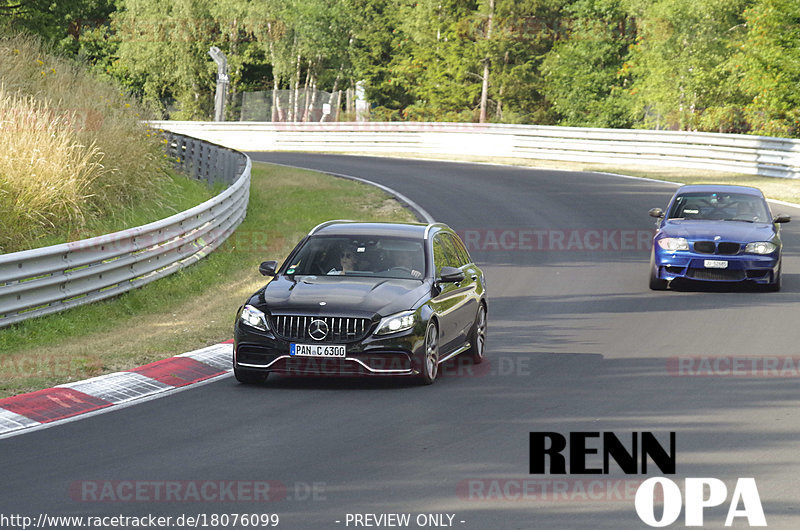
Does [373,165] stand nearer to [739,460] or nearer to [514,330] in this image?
[514,330]

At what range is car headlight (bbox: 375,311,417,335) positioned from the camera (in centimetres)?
1095

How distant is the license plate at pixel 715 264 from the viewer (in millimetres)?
18188

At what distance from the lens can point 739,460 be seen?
27.6 ft

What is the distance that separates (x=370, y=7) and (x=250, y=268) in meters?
66.6

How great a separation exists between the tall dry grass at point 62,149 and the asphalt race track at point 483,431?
22.8 ft

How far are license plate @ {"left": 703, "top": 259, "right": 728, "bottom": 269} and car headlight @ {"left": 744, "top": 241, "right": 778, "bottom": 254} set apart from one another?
380mm

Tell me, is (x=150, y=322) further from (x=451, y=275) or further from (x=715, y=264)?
(x=715, y=264)

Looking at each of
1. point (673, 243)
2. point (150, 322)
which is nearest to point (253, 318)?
point (150, 322)

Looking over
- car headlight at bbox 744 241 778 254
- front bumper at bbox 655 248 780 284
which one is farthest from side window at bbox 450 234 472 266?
car headlight at bbox 744 241 778 254

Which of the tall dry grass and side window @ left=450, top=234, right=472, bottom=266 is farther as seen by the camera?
the tall dry grass

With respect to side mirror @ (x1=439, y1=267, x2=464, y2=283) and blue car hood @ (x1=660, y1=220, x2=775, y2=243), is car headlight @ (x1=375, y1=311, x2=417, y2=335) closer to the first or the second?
side mirror @ (x1=439, y1=267, x2=464, y2=283)

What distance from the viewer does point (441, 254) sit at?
12.6 m

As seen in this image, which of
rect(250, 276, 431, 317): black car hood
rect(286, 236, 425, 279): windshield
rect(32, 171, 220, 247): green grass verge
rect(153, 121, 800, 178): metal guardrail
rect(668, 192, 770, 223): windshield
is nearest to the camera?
rect(250, 276, 431, 317): black car hood

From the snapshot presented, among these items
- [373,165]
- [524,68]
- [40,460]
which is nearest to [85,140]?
[40,460]
